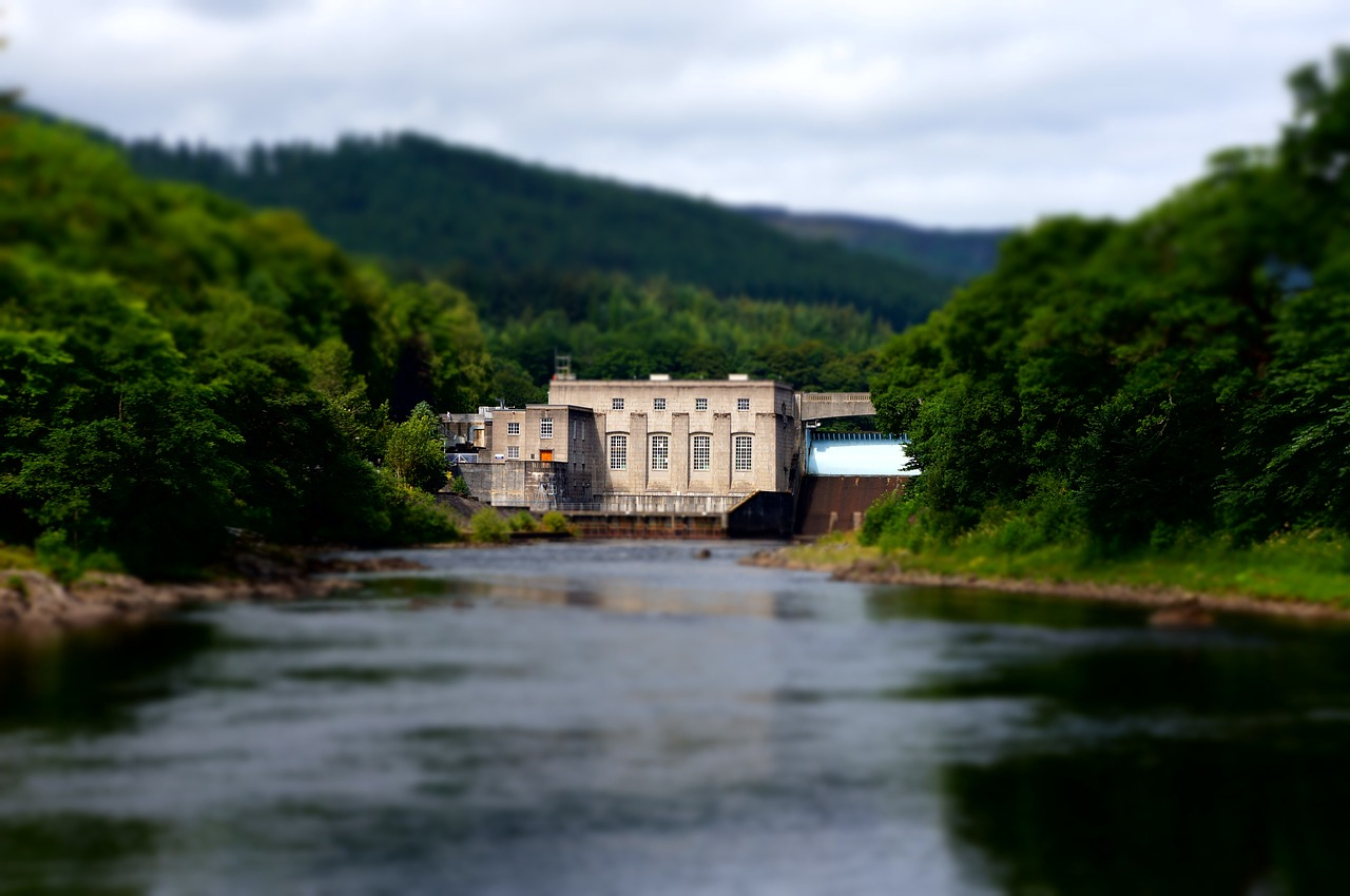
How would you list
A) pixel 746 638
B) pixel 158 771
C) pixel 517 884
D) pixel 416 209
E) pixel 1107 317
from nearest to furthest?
pixel 517 884 < pixel 158 771 < pixel 746 638 < pixel 416 209 < pixel 1107 317

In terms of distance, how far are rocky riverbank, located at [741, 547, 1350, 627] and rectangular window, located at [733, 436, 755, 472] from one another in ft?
252

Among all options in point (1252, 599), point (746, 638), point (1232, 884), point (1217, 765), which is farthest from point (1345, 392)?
point (1232, 884)

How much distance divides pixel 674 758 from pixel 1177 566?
41121mm

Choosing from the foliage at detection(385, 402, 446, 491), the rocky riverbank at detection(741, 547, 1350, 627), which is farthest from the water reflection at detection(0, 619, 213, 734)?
the foliage at detection(385, 402, 446, 491)

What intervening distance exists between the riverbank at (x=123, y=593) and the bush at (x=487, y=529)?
43004 mm

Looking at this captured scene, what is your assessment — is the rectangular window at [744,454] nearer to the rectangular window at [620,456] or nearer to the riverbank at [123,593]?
the rectangular window at [620,456]

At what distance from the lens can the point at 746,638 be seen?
5709 centimetres

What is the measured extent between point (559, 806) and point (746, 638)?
2491 centimetres

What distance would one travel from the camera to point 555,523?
5659 inches

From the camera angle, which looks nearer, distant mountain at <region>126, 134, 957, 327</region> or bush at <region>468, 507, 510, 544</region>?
distant mountain at <region>126, 134, 957, 327</region>

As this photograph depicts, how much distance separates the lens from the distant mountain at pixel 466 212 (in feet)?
223

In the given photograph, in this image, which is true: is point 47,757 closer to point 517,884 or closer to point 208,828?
point 208,828

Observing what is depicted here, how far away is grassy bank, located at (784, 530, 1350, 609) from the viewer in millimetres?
65938

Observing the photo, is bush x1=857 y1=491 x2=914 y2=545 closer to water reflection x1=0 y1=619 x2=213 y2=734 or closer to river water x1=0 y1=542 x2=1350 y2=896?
river water x1=0 y1=542 x2=1350 y2=896
